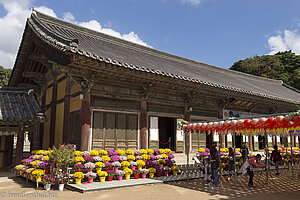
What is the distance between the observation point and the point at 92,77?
31.5ft

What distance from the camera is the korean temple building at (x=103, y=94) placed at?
9.38 metres

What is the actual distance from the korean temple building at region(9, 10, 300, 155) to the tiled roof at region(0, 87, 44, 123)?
1079 mm

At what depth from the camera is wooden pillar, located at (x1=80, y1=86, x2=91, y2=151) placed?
30.8ft

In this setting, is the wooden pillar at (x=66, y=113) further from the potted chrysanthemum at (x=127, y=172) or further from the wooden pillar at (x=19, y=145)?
the potted chrysanthemum at (x=127, y=172)

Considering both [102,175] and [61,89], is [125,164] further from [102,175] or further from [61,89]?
[61,89]

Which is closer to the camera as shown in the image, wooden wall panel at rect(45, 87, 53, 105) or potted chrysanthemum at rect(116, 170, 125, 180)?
potted chrysanthemum at rect(116, 170, 125, 180)

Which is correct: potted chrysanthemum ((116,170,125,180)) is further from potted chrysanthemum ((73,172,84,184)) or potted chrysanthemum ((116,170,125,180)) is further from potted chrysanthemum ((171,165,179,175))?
potted chrysanthemum ((171,165,179,175))

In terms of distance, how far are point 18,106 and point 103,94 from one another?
14.0ft

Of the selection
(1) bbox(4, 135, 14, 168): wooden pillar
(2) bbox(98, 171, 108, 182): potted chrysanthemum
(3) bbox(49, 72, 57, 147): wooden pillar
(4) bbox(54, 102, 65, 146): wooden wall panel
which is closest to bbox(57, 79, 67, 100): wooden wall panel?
(3) bbox(49, 72, 57, 147): wooden pillar

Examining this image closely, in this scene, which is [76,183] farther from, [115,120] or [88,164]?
[115,120]

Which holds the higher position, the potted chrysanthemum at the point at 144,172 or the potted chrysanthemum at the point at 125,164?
the potted chrysanthemum at the point at 125,164

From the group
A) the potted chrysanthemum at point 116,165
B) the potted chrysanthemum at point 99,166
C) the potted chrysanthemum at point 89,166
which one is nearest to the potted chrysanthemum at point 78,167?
the potted chrysanthemum at point 89,166

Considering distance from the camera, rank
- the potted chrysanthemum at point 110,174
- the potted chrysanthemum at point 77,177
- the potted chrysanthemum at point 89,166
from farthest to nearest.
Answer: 1. the potted chrysanthemum at point 110,174
2. the potted chrysanthemum at point 89,166
3. the potted chrysanthemum at point 77,177

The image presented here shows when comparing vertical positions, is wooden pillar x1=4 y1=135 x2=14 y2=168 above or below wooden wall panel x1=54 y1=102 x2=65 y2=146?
below
